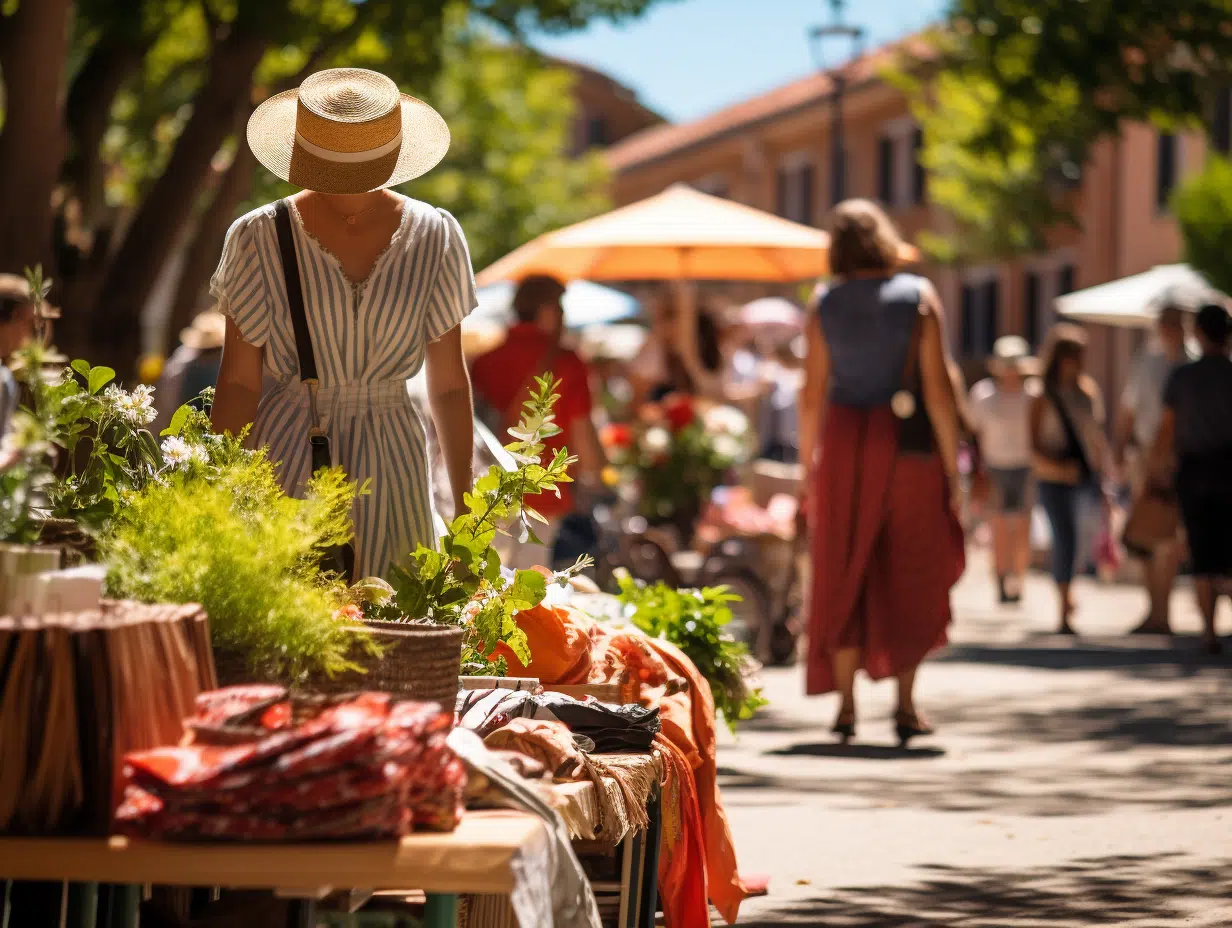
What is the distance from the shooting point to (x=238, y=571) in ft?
11.6

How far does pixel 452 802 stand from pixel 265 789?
1.00ft

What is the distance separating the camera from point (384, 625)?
153 inches

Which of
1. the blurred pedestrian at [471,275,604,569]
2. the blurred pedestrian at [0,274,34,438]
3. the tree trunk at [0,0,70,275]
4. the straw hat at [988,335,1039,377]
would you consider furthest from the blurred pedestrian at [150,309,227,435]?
the straw hat at [988,335,1039,377]

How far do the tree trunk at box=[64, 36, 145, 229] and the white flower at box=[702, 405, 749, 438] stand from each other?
14.1ft

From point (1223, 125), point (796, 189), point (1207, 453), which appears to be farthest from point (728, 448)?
point (796, 189)

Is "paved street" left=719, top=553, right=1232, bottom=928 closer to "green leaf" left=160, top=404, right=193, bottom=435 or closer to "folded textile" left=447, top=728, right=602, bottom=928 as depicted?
"folded textile" left=447, top=728, right=602, bottom=928

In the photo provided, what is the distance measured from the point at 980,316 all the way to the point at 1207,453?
30.6 metres

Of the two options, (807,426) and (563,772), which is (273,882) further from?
(807,426)

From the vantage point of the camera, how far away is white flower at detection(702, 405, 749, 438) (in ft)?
44.8

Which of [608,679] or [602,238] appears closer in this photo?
[608,679]

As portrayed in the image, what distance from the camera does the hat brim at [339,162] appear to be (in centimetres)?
513

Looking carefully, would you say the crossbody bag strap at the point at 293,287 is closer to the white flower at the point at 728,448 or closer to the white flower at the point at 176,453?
the white flower at the point at 176,453

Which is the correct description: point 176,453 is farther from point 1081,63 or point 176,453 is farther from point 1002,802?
point 1081,63

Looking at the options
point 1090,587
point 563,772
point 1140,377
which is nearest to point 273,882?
point 563,772
